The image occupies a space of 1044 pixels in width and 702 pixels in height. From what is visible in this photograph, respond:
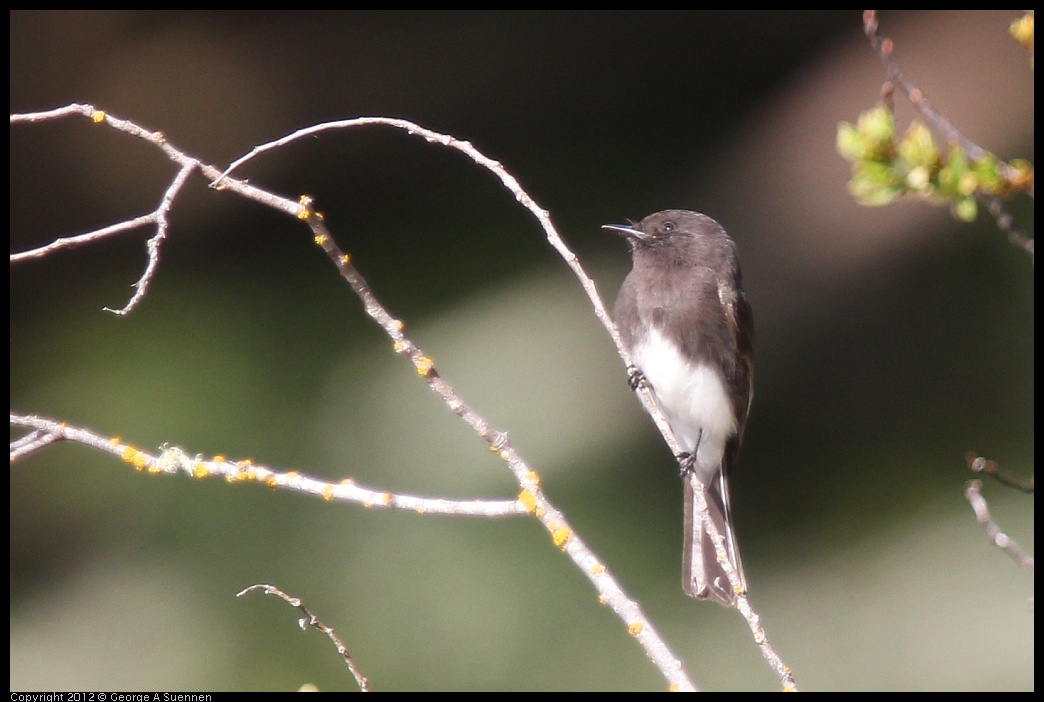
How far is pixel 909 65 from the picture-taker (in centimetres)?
613

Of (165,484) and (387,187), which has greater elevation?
(387,187)

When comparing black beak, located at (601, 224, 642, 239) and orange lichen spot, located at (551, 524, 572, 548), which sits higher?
black beak, located at (601, 224, 642, 239)

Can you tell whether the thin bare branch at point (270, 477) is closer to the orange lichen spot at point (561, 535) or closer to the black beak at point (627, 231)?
the orange lichen spot at point (561, 535)

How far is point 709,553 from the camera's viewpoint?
415 cm

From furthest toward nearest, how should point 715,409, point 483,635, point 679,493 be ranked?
point 679,493
point 483,635
point 715,409

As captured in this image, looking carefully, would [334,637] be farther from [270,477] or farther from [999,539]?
[999,539]

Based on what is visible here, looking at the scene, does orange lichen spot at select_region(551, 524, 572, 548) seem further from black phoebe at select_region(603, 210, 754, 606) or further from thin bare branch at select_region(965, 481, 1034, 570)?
→ black phoebe at select_region(603, 210, 754, 606)

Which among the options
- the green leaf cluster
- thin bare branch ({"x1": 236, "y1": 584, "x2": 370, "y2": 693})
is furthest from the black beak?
the green leaf cluster

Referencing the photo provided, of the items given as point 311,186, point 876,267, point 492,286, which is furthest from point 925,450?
point 311,186

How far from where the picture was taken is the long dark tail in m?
3.47

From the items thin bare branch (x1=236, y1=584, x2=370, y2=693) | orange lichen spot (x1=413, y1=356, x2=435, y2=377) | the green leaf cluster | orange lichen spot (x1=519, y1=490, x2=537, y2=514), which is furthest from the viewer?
orange lichen spot (x1=413, y1=356, x2=435, y2=377)

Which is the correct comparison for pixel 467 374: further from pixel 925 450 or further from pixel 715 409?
pixel 925 450

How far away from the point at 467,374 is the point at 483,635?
4.38 feet

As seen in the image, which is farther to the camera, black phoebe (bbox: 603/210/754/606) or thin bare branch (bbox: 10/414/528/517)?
black phoebe (bbox: 603/210/754/606)
